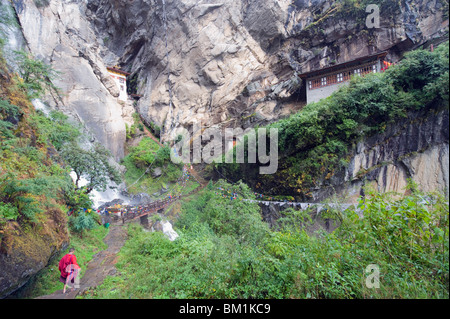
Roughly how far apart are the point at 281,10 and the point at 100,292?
23.5 meters

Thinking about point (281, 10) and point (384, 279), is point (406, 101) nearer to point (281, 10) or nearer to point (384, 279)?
point (384, 279)

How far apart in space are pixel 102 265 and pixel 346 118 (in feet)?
40.7

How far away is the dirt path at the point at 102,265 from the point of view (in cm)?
490

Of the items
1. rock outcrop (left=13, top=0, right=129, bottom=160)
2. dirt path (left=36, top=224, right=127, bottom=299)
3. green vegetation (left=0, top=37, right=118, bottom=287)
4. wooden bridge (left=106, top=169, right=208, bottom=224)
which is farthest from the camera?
rock outcrop (left=13, top=0, right=129, bottom=160)

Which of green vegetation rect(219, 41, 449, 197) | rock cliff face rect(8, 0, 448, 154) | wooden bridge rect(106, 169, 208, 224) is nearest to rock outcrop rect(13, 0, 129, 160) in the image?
rock cliff face rect(8, 0, 448, 154)

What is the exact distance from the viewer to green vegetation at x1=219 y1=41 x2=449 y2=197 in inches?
384

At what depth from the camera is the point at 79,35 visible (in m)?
19.6

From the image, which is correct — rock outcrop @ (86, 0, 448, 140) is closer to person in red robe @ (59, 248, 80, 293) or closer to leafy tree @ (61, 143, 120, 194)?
leafy tree @ (61, 143, 120, 194)

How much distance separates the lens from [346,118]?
1123 cm

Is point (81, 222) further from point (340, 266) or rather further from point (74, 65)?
point (74, 65)

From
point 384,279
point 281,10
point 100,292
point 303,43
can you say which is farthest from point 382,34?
point 100,292

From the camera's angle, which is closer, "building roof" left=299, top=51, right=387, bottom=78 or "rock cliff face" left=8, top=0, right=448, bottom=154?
"building roof" left=299, top=51, right=387, bottom=78

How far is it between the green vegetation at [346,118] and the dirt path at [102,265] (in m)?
8.59

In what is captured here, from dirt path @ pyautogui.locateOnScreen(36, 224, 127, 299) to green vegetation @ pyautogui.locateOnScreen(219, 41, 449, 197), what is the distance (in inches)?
338
